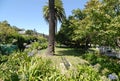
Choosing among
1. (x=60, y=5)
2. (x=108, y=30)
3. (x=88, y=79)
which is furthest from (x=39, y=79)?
(x=60, y=5)

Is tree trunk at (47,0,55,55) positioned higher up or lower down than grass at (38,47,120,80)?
higher up

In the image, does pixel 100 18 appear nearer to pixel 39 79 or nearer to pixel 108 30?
pixel 108 30

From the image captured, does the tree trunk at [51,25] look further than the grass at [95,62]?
Yes

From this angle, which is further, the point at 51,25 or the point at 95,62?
the point at 51,25

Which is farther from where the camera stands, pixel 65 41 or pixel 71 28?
pixel 65 41

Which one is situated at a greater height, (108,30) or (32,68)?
(108,30)

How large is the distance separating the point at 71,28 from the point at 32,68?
69.2 feet

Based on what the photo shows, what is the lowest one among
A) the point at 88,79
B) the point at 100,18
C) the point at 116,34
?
the point at 88,79

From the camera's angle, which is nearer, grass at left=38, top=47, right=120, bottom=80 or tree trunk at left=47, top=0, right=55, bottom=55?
grass at left=38, top=47, right=120, bottom=80

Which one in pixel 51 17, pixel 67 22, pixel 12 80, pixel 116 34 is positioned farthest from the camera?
pixel 67 22

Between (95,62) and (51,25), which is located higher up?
(51,25)

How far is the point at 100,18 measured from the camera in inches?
437

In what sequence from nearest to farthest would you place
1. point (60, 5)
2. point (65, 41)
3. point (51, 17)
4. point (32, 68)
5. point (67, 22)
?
1. point (32, 68)
2. point (51, 17)
3. point (67, 22)
4. point (65, 41)
5. point (60, 5)

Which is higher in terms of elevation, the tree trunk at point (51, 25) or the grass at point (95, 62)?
the tree trunk at point (51, 25)
